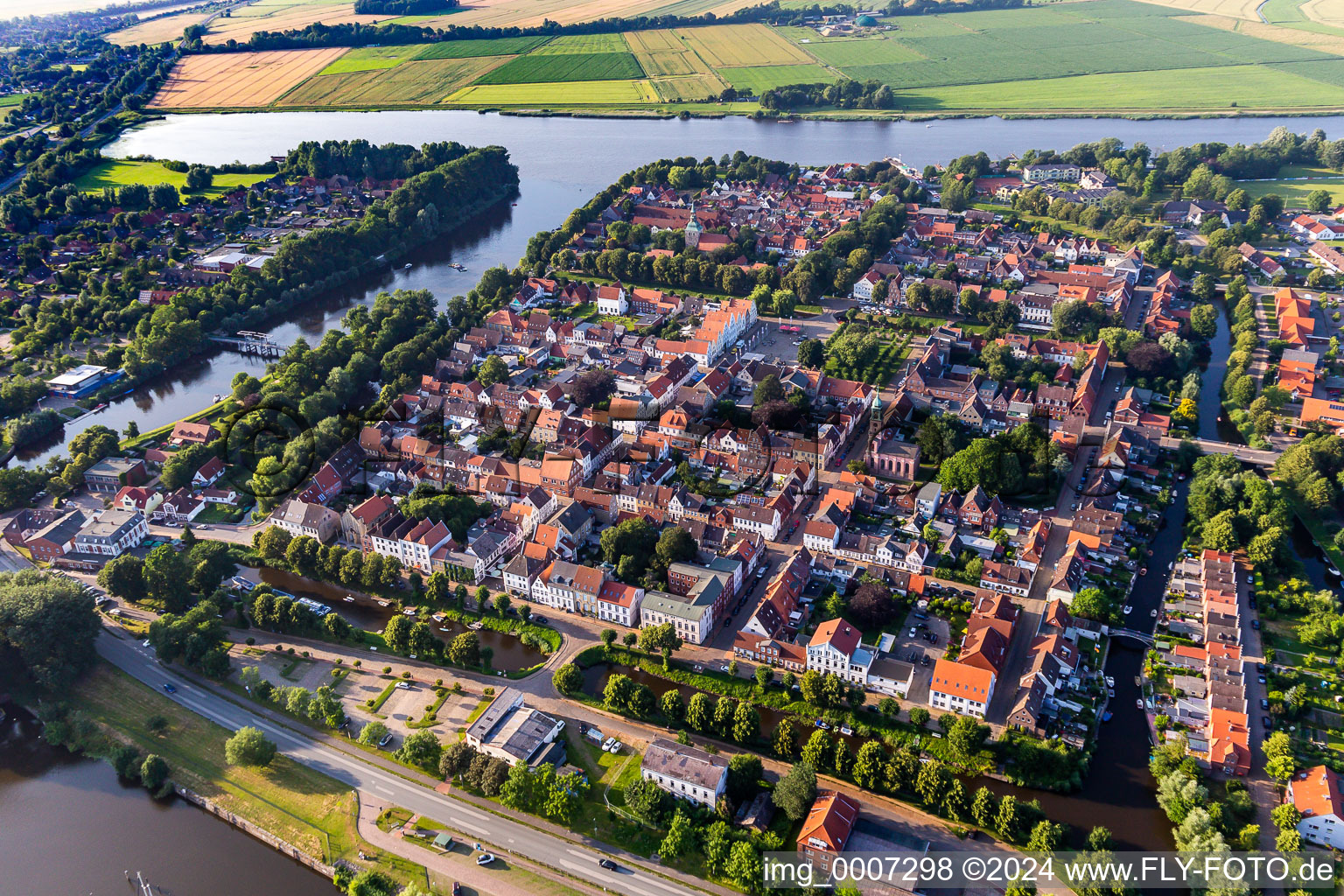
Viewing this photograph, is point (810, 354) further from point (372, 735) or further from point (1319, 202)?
point (1319, 202)

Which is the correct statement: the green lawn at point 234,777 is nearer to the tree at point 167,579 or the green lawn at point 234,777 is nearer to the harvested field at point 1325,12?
the tree at point 167,579

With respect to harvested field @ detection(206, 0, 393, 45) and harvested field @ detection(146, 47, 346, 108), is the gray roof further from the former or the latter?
harvested field @ detection(206, 0, 393, 45)

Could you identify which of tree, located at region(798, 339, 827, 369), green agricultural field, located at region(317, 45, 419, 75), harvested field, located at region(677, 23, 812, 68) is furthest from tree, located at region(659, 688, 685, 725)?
green agricultural field, located at region(317, 45, 419, 75)

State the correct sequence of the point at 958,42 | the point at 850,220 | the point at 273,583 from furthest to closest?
the point at 958,42 < the point at 850,220 < the point at 273,583

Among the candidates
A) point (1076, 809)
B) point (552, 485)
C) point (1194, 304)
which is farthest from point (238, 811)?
point (1194, 304)

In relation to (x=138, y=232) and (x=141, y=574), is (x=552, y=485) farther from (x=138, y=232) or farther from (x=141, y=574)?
(x=138, y=232)
